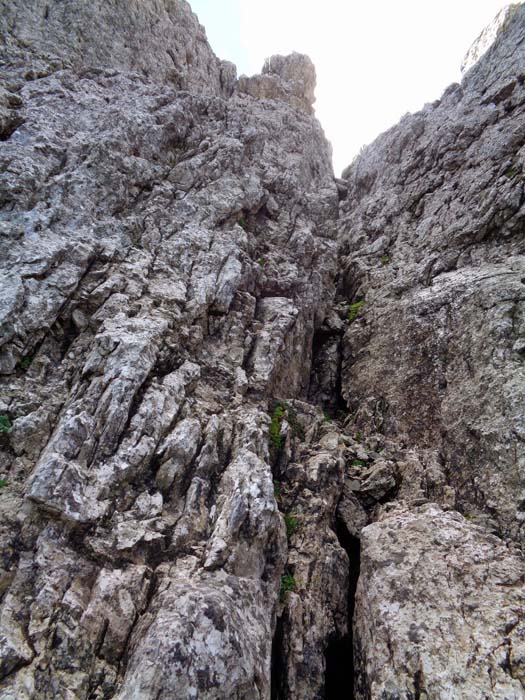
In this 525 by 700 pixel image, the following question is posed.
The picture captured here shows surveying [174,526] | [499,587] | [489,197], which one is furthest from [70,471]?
[489,197]

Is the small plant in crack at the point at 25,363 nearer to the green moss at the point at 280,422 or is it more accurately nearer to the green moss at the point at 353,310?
the green moss at the point at 280,422

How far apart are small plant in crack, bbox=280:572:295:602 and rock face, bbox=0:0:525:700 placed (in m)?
0.09

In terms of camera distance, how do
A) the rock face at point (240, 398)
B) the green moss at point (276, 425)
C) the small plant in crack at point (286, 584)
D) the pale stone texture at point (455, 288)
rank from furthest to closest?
the green moss at point (276, 425)
the pale stone texture at point (455, 288)
the small plant in crack at point (286, 584)
the rock face at point (240, 398)

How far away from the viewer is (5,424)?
33.9 ft

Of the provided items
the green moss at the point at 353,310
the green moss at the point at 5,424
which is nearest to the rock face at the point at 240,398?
the green moss at the point at 5,424

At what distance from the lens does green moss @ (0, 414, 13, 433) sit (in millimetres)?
10234

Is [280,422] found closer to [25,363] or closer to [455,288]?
[25,363]

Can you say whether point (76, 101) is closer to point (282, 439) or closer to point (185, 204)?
point (185, 204)

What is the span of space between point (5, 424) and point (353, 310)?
16.2m

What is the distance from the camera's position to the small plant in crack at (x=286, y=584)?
34.2ft

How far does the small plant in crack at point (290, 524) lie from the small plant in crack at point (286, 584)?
3.70 ft

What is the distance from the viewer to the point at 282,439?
45.3 feet

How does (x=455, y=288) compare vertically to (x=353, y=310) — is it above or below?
below

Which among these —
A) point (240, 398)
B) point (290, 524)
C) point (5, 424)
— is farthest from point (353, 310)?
point (5, 424)
